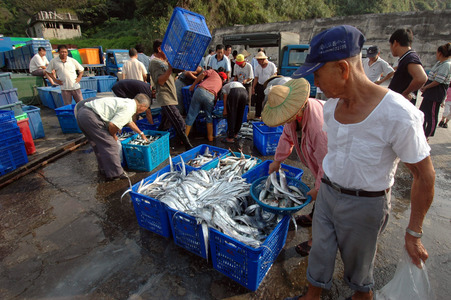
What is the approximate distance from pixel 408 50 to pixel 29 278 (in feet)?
20.2

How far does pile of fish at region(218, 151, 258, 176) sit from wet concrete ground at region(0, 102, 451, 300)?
1.11 m

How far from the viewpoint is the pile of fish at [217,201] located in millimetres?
2436

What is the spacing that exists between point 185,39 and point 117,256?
3.85m

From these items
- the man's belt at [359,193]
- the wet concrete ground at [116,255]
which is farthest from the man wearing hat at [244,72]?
the man's belt at [359,193]

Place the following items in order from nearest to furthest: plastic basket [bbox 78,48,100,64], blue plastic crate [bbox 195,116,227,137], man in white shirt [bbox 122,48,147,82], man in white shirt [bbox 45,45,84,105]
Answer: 1. blue plastic crate [bbox 195,116,227,137]
2. man in white shirt [bbox 122,48,147,82]
3. man in white shirt [bbox 45,45,84,105]
4. plastic basket [bbox 78,48,100,64]

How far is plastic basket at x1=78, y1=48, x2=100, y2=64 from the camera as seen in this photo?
55.3 feet

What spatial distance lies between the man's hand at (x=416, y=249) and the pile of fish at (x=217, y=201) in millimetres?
1152

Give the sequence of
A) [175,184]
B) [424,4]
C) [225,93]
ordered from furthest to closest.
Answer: [424,4] → [225,93] → [175,184]

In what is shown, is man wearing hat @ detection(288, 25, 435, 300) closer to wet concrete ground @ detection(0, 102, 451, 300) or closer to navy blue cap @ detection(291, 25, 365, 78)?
navy blue cap @ detection(291, 25, 365, 78)

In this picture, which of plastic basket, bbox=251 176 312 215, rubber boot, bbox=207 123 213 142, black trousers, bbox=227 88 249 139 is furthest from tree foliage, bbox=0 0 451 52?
plastic basket, bbox=251 176 312 215

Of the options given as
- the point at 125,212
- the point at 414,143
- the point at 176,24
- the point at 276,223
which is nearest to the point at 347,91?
the point at 414,143

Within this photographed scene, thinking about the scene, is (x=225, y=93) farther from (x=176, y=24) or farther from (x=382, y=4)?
(x=382, y=4)

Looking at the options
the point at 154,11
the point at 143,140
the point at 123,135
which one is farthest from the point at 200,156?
the point at 154,11

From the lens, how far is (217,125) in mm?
6551
